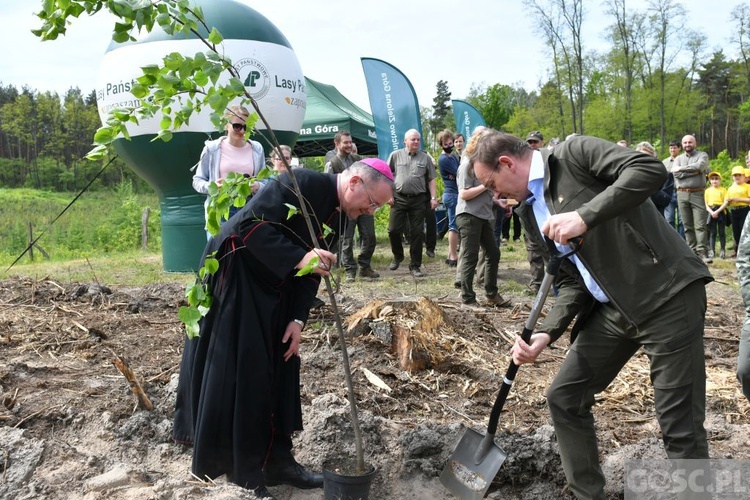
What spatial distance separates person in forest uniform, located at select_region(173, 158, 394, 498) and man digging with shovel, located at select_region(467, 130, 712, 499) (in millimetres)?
653

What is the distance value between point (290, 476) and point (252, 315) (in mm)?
958

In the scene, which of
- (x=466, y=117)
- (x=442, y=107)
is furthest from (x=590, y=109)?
(x=442, y=107)

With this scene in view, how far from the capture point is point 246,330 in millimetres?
2998

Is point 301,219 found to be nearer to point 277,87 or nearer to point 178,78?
point 178,78

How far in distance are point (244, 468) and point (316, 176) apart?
141 cm

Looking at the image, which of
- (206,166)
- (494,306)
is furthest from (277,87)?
(494,306)

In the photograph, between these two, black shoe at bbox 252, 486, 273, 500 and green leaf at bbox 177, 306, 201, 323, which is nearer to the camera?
green leaf at bbox 177, 306, 201, 323

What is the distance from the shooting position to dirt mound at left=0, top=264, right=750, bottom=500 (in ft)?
11.1

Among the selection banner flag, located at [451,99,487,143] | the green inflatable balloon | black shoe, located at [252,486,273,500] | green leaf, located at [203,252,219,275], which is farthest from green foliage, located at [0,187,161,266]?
green leaf, located at [203,252,219,275]

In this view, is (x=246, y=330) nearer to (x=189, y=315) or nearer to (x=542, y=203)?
(x=189, y=315)

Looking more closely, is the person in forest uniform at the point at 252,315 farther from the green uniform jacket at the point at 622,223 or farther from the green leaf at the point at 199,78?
the green uniform jacket at the point at 622,223

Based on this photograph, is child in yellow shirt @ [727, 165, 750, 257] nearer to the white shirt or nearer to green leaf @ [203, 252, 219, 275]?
the white shirt

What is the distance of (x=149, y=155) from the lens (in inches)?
386

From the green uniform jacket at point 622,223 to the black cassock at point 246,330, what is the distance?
3.61 ft
